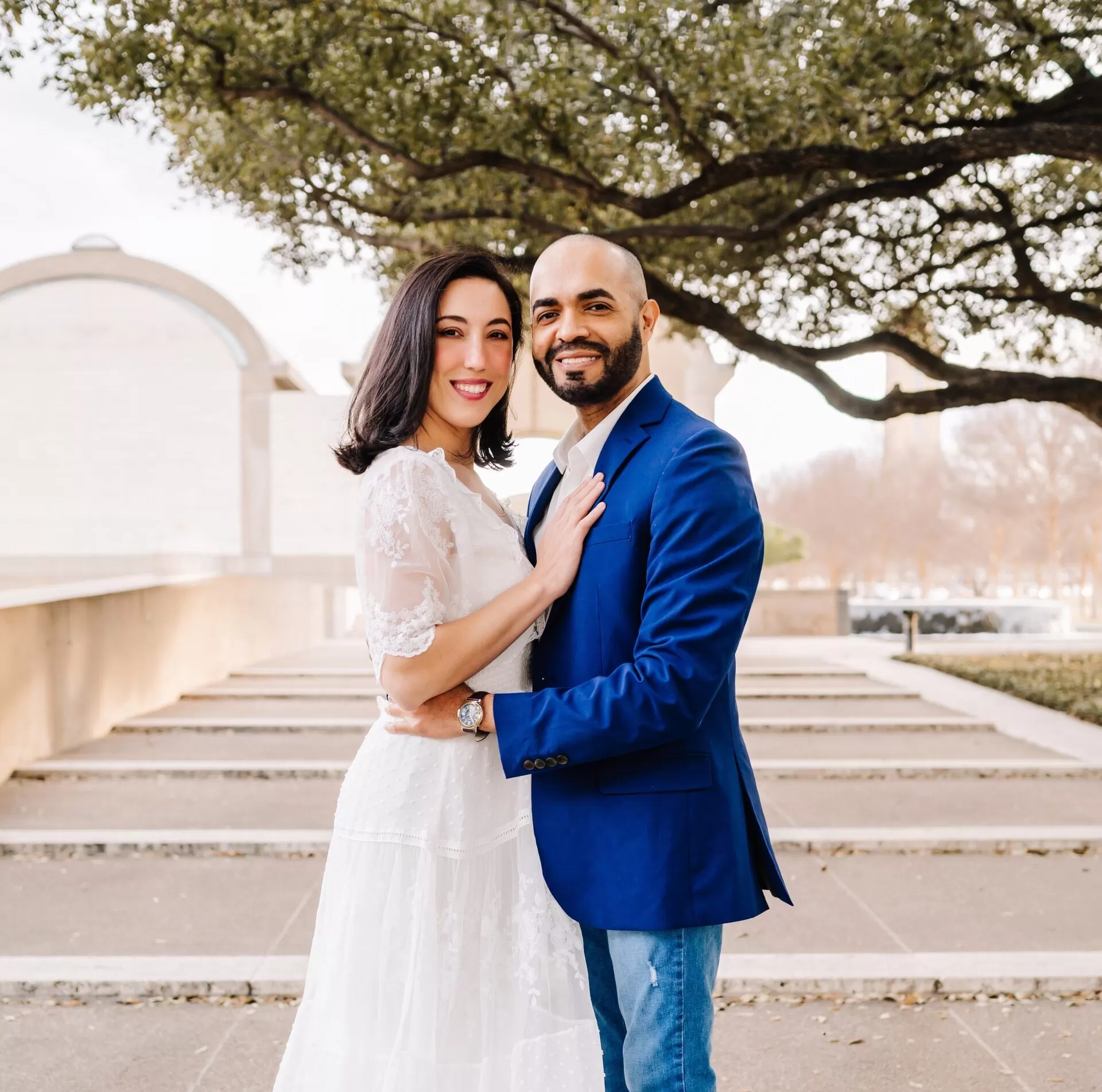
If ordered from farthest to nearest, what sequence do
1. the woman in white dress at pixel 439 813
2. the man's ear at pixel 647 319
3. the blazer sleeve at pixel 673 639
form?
the man's ear at pixel 647 319, the woman in white dress at pixel 439 813, the blazer sleeve at pixel 673 639

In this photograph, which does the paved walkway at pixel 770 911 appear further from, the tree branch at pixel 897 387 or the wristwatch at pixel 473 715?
the tree branch at pixel 897 387

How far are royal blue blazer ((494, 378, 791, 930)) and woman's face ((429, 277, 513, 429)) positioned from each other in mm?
319

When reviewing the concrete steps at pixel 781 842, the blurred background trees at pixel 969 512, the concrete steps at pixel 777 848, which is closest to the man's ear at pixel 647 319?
the concrete steps at pixel 777 848

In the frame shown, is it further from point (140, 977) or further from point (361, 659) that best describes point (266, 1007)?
point (361, 659)

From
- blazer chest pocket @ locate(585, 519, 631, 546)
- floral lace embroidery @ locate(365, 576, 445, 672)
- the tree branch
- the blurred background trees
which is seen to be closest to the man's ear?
blazer chest pocket @ locate(585, 519, 631, 546)

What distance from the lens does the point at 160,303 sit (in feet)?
73.6

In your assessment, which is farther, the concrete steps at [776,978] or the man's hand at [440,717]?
the concrete steps at [776,978]

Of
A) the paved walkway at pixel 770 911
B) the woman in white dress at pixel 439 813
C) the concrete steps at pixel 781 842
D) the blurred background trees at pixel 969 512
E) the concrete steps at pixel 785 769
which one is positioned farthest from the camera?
the blurred background trees at pixel 969 512

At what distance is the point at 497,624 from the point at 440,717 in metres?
0.21

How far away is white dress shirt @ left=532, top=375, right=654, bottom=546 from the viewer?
6.94 feet

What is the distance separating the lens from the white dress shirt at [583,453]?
2.12 meters

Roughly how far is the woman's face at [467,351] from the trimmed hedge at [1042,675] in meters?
8.86

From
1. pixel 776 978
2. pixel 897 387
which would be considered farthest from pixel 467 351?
pixel 897 387

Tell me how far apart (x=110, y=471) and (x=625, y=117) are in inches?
647
